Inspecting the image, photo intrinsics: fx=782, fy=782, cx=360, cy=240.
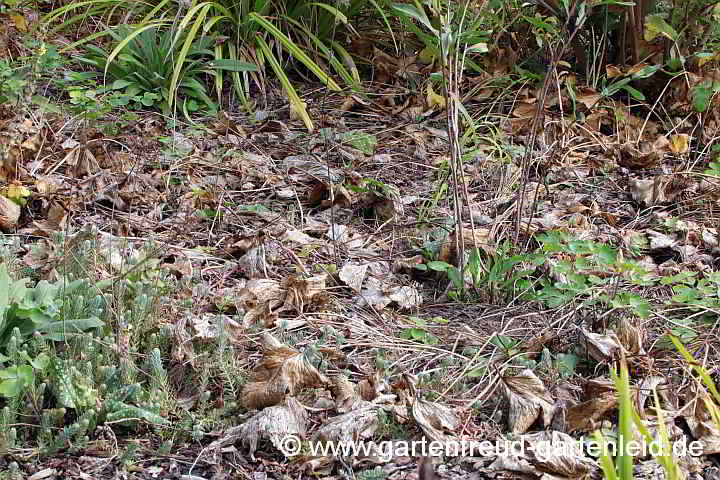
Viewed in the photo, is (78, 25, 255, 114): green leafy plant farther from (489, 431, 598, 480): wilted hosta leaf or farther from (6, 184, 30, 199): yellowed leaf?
(489, 431, 598, 480): wilted hosta leaf

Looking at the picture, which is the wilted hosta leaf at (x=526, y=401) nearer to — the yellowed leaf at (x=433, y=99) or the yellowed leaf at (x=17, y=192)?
the yellowed leaf at (x=17, y=192)

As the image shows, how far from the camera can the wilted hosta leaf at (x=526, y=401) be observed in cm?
183

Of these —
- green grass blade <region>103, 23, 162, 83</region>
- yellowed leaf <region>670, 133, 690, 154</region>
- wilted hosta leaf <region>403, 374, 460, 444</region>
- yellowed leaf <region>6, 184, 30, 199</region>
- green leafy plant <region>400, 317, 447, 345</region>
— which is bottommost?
yellowed leaf <region>670, 133, 690, 154</region>

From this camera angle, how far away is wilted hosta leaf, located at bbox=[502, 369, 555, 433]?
183 cm

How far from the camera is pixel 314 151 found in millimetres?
3625

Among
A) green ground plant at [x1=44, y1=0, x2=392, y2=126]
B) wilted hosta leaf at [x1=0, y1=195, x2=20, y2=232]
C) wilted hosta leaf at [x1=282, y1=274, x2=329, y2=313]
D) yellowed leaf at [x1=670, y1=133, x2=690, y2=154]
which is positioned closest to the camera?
wilted hosta leaf at [x1=282, y1=274, x2=329, y2=313]

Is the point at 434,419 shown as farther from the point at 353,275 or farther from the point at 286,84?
the point at 286,84

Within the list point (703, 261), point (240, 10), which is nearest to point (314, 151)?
point (240, 10)

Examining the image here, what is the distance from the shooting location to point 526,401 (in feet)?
6.12

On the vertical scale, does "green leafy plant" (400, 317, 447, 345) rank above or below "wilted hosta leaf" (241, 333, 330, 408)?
below

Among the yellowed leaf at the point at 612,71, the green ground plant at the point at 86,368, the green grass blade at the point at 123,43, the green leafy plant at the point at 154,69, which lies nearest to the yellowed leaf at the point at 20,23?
the green leafy plant at the point at 154,69

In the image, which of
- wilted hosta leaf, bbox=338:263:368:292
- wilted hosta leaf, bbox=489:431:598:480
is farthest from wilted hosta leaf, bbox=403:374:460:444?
wilted hosta leaf, bbox=338:263:368:292

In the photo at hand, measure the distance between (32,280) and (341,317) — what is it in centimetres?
93

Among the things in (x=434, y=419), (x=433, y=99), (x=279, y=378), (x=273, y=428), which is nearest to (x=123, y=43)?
(x=433, y=99)
